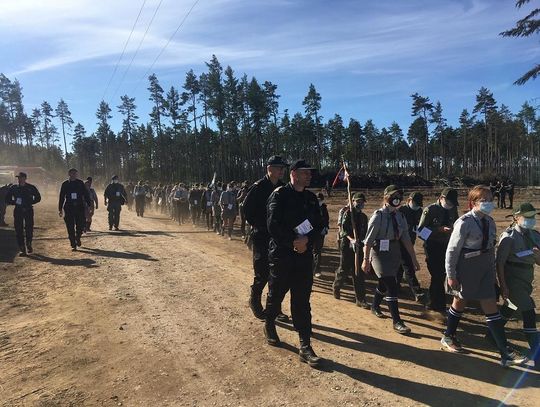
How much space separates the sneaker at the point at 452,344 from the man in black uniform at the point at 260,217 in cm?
201

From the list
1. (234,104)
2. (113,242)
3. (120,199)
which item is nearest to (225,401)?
(113,242)

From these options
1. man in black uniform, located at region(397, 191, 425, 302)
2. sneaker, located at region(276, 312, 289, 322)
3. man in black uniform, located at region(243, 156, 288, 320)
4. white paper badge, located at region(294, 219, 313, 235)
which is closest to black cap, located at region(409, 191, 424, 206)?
man in black uniform, located at region(397, 191, 425, 302)

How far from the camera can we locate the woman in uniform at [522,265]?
493cm

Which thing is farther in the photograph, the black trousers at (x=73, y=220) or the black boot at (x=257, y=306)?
the black trousers at (x=73, y=220)

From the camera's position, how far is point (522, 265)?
16.3 feet

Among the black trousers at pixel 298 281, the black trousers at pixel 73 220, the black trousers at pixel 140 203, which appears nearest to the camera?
the black trousers at pixel 298 281

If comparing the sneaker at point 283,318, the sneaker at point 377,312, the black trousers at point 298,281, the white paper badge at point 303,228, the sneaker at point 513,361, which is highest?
the white paper badge at point 303,228

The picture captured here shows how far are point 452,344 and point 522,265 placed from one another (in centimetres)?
119

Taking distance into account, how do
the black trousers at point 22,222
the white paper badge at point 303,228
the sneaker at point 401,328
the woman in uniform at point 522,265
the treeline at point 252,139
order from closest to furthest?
the white paper badge at point 303,228 → the woman in uniform at point 522,265 → the sneaker at point 401,328 → the black trousers at point 22,222 → the treeline at point 252,139

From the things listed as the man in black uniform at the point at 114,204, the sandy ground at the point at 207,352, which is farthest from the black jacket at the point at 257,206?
the man in black uniform at the point at 114,204

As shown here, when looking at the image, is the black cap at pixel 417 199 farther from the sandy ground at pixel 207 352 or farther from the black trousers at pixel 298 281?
the black trousers at pixel 298 281

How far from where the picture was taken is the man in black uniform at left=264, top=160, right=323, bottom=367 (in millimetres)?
4730

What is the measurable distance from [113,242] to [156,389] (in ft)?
31.2

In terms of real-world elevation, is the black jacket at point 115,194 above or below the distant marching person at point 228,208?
above
